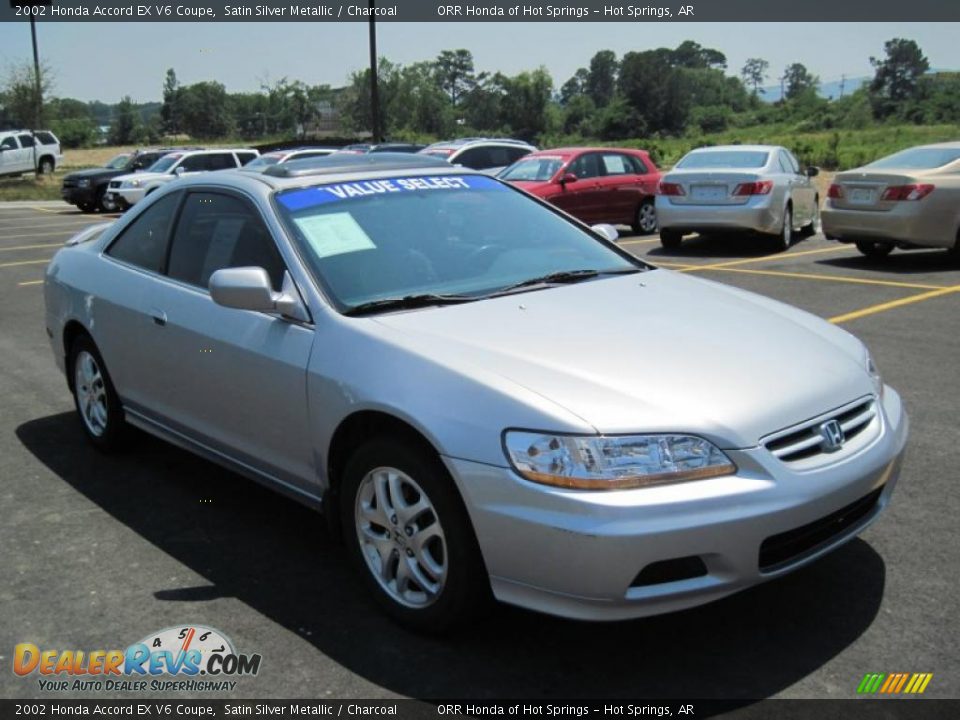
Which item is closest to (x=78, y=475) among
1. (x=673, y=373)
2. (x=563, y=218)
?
(x=563, y=218)

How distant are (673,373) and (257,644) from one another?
1645 millimetres

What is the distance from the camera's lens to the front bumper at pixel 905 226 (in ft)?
36.4

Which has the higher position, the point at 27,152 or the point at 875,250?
the point at 27,152

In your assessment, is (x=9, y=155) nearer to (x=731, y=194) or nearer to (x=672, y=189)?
(x=672, y=189)

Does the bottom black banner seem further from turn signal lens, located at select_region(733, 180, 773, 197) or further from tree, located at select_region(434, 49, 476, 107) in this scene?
tree, located at select_region(434, 49, 476, 107)

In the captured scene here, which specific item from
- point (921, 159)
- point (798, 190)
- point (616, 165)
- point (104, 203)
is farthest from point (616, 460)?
point (104, 203)

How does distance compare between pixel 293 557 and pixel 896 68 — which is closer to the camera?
pixel 293 557

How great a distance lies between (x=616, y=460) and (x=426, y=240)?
161cm

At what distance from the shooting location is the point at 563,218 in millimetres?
4781

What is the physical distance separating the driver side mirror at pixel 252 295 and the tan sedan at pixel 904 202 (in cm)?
930

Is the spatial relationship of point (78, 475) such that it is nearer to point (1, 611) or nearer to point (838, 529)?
point (1, 611)

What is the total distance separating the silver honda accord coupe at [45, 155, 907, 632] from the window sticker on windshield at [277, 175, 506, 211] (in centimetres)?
1

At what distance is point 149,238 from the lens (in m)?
4.97

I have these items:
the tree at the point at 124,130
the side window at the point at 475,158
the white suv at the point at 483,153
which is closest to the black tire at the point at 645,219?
the white suv at the point at 483,153
